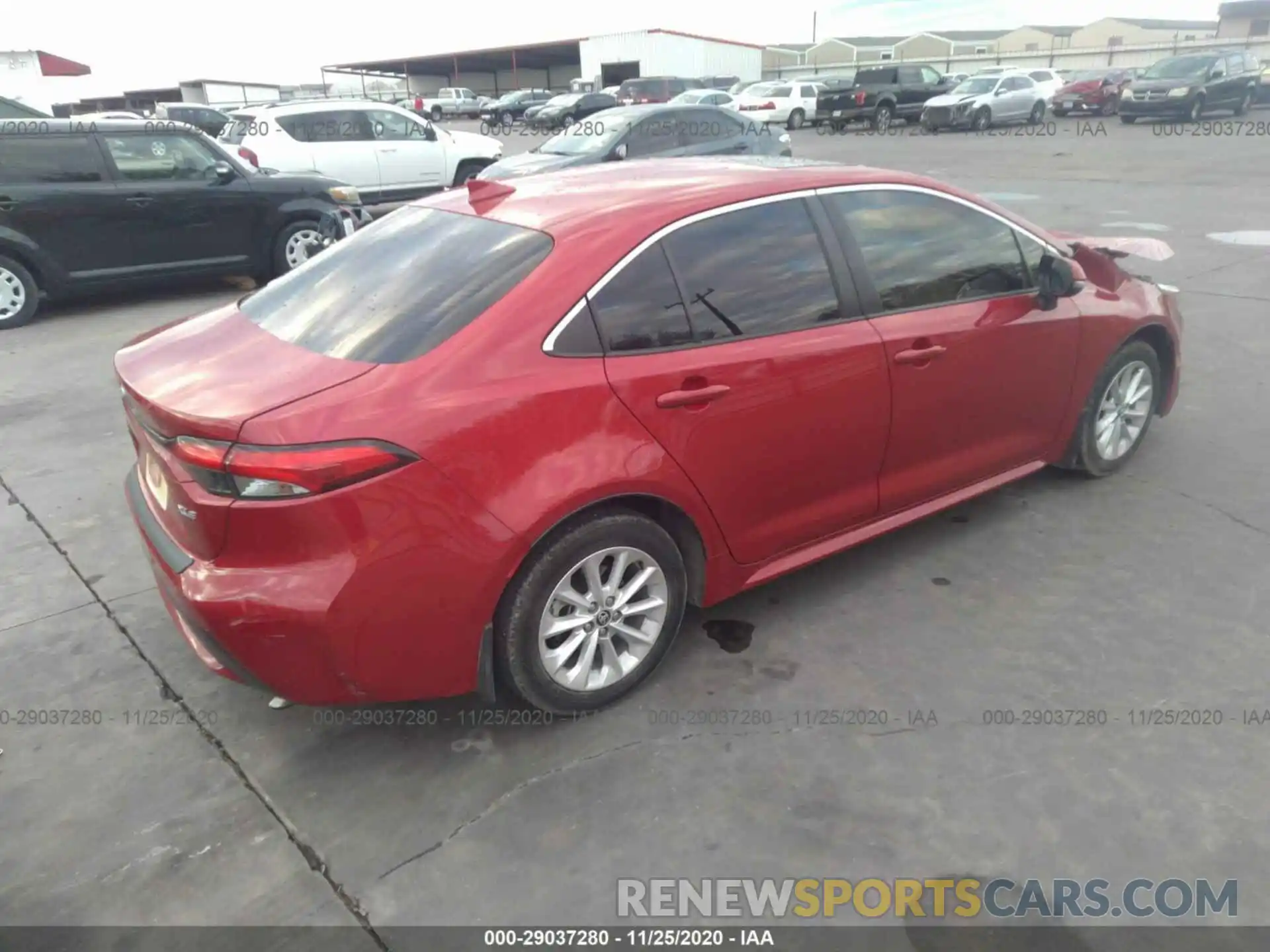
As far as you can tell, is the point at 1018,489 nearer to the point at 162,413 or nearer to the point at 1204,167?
the point at 162,413

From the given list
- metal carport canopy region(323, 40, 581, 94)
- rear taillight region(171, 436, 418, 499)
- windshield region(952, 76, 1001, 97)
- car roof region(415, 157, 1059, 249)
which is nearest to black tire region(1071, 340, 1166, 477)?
car roof region(415, 157, 1059, 249)

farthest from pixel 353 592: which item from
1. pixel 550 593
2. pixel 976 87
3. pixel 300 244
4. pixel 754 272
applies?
pixel 976 87

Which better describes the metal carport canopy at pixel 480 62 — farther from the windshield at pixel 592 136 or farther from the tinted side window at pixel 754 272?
the tinted side window at pixel 754 272

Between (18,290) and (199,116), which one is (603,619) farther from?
(199,116)

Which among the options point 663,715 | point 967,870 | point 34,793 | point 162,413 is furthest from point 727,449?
point 34,793

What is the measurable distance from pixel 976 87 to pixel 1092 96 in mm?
5639

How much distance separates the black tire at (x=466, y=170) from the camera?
13828 millimetres

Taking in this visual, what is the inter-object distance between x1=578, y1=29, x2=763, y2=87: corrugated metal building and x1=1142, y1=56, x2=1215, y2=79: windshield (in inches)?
1215

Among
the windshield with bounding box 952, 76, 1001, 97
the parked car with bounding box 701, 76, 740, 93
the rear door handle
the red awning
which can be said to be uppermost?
the red awning

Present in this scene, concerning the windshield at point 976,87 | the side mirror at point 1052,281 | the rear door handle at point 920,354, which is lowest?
the rear door handle at point 920,354

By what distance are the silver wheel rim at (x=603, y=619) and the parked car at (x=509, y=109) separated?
41.1m

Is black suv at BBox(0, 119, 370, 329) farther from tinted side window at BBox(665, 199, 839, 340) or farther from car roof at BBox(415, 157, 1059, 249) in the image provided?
tinted side window at BBox(665, 199, 839, 340)

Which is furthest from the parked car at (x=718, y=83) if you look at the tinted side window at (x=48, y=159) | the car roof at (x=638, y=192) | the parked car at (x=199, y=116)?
the car roof at (x=638, y=192)

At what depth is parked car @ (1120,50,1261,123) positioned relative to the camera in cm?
2494
